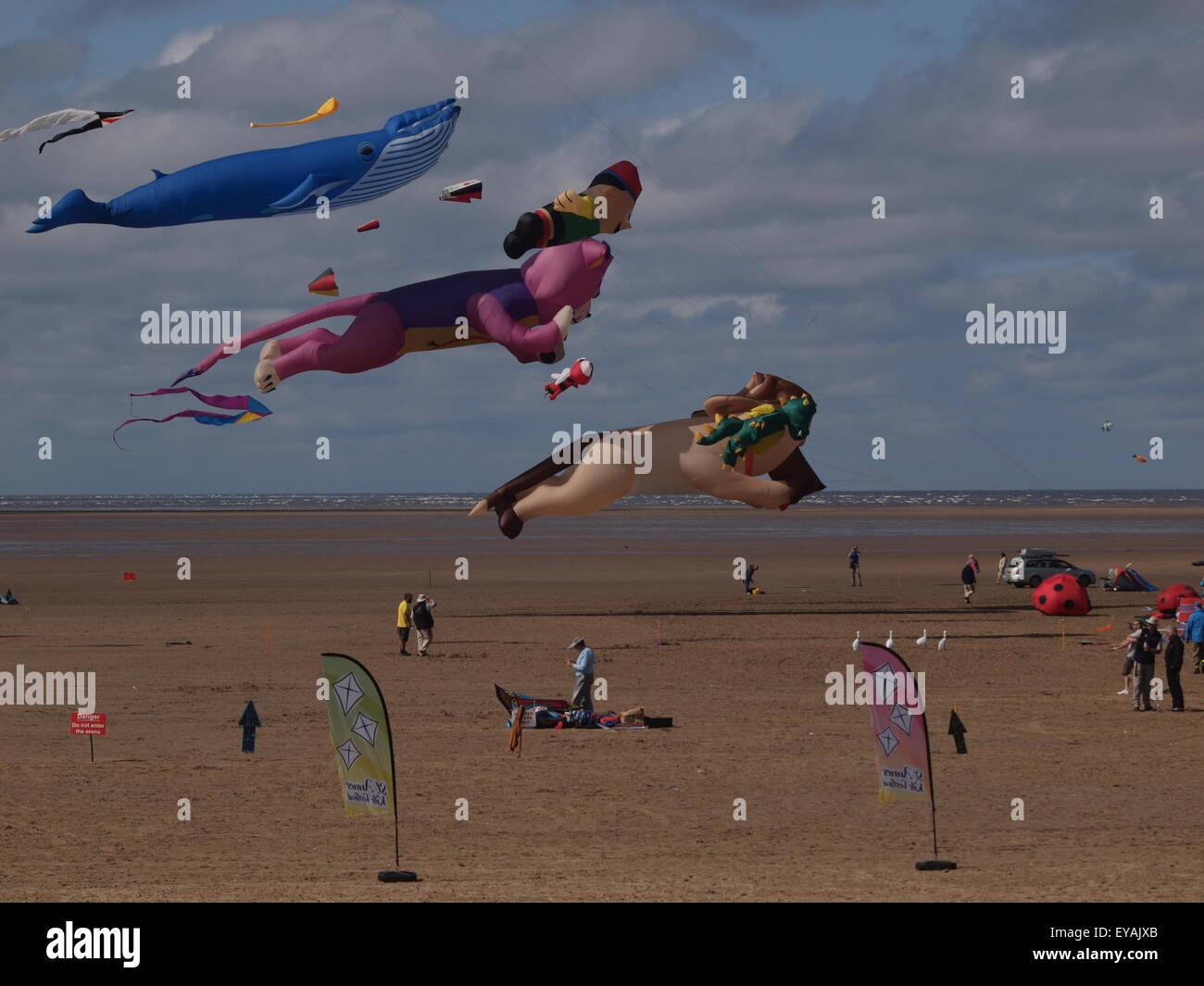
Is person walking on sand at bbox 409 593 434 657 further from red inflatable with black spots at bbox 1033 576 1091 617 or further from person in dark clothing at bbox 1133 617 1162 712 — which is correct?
red inflatable with black spots at bbox 1033 576 1091 617

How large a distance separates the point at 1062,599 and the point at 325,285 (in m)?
26.1

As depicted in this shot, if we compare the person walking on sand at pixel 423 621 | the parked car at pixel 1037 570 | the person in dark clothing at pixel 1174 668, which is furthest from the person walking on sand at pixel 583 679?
the parked car at pixel 1037 570

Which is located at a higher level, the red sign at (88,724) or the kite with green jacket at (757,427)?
the kite with green jacket at (757,427)

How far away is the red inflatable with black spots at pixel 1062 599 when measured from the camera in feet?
144

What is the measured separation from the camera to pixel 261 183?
24.6 m

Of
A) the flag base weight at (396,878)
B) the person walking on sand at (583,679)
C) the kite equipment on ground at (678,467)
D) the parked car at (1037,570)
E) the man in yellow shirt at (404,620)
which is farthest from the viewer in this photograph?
the parked car at (1037,570)

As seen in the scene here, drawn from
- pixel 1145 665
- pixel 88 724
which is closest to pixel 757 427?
pixel 1145 665

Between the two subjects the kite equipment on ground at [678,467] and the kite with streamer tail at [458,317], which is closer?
the kite with streamer tail at [458,317]

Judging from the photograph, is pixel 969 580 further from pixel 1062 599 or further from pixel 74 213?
pixel 74 213

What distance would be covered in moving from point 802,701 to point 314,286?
11688 millimetres

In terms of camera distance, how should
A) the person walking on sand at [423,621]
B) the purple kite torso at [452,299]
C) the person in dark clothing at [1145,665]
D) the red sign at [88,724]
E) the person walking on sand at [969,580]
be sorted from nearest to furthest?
the red sign at [88,724], the person in dark clothing at [1145,665], the purple kite torso at [452,299], the person walking on sand at [423,621], the person walking on sand at [969,580]

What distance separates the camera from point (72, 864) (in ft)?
52.8

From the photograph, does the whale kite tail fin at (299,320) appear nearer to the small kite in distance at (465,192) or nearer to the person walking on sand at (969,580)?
the small kite in distance at (465,192)

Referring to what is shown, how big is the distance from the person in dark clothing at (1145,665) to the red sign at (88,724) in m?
17.3
